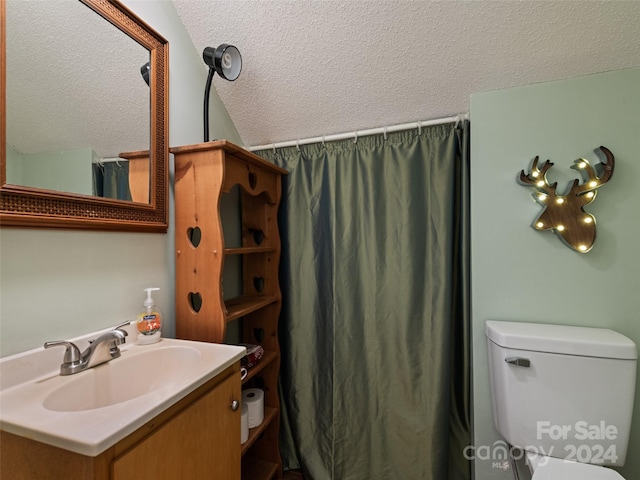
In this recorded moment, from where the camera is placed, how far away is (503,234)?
1.22 metres

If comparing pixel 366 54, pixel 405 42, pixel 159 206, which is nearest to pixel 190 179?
pixel 159 206

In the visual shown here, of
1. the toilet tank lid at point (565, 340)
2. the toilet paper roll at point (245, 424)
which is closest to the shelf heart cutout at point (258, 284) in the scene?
the toilet paper roll at point (245, 424)

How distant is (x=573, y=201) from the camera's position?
1095 mm

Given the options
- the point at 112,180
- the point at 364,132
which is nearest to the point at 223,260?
the point at 112,180

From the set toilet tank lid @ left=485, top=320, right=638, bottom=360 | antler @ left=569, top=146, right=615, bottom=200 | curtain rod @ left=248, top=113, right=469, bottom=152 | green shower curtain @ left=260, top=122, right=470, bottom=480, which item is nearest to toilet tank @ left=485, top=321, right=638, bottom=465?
toilet tank lid @ left=485, top=320, right=638, bottom=360

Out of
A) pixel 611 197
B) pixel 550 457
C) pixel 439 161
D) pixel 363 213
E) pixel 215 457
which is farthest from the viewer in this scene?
pixel 363 213

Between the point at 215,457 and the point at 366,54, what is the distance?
1.65 m

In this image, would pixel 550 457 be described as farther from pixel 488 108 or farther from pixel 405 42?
pixel 405 42

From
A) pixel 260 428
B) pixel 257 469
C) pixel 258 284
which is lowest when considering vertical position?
pixel 257 469

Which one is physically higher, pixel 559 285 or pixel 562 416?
pixel 559 285

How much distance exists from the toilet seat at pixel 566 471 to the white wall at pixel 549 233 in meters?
0.26

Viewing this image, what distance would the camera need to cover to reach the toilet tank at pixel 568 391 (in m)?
0.96

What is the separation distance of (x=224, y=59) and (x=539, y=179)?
57.7 inches

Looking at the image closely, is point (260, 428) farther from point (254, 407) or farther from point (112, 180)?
point (112, 180)
